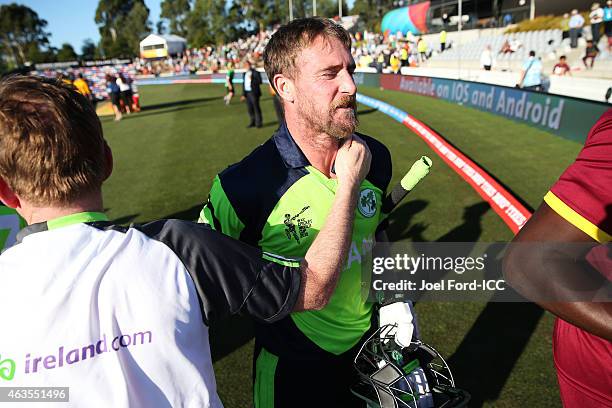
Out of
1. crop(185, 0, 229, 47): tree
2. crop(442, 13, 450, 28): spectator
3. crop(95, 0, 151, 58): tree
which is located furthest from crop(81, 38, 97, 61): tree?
crop(442, 13, 450, 28): spectator

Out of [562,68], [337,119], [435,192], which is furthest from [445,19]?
[337,119]

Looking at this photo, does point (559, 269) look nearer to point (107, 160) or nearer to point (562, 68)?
point (107, 160)

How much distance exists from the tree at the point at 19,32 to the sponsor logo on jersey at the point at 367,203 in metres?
108

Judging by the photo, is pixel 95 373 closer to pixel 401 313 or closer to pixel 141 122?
pixel 401 313

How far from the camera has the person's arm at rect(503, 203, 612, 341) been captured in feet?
4.49

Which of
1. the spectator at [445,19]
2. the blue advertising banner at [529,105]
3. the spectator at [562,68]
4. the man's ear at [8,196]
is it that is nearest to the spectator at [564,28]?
the spectator at [562,68]

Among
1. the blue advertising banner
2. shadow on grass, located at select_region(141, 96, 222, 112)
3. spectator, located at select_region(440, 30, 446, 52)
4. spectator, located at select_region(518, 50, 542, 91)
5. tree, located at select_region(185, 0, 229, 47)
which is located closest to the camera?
the blue advertising banner

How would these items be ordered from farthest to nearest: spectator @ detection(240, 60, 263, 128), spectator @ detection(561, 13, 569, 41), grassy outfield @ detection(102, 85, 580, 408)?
spectator @ detection(561, 13, 569, 41), spectator @ detection(240, 60, 263, 128), grassy outfield @ detection(102, 85, 580, 408)

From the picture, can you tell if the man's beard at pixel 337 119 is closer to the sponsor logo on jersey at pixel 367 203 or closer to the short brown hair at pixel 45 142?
the sponsor logo on jersey at pixel 367 203

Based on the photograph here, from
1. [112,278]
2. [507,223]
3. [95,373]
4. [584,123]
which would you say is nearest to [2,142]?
[112,278]

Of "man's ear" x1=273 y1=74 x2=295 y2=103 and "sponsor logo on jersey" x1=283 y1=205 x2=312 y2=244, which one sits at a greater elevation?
"man's ear" x1=273 y1=74 x2=295 y2=103

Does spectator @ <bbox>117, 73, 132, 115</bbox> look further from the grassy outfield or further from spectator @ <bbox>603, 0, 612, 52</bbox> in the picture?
spectator @ <bbox>603, 0, 612, 52</bbox>

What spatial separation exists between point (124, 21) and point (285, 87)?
4990 inches

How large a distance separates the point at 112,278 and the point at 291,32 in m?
1.51
